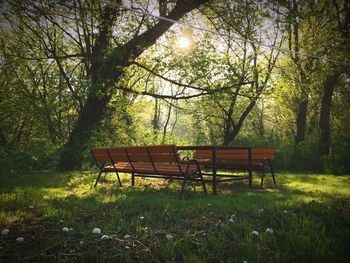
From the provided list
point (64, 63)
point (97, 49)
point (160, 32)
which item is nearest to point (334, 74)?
point (160, 32)

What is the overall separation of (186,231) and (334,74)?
52.0ft

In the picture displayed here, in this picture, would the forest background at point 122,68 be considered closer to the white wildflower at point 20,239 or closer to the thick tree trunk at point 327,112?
the thick tree trunk at point 327,112

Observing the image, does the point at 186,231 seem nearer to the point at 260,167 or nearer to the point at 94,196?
the point at 94,196

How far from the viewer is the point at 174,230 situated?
372cm

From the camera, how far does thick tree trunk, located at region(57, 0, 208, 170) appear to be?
1220 centimetres

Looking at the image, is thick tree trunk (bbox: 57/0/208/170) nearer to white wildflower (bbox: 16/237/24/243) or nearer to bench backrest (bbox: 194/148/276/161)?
bench backrest (bbox: 194/148/276/161)

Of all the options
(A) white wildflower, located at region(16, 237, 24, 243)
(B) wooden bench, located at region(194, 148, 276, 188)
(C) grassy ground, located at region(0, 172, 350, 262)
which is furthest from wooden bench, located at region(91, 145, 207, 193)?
(A) white wildflower, located at region(16, 237, 24, 243)

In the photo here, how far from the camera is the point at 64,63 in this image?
1644 cm

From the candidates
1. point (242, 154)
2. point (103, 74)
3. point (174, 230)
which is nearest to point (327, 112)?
point (242, 154)

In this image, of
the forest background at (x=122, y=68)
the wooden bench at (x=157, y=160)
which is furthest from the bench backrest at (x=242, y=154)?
the forest background at (x=122, y=68)

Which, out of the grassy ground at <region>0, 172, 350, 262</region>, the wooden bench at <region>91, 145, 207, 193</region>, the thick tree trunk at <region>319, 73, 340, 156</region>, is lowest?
the grassy ground at <region>0, 172, 350, 262</region>

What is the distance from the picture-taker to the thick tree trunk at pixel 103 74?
1220cm

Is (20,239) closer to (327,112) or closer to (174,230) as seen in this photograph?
(174,230)

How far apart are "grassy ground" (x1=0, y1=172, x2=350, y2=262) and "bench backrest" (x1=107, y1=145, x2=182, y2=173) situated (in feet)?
3.66
